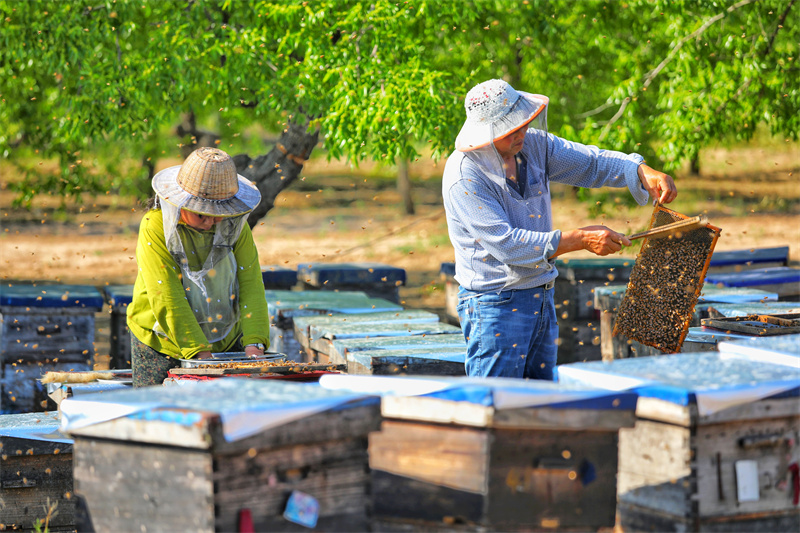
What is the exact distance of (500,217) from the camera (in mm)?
3400

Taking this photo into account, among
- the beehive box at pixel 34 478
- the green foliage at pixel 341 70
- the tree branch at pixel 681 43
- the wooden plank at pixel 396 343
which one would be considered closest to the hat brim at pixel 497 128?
the wooden plank at pixel 396 343

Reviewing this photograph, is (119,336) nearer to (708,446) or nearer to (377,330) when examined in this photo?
(377,330)

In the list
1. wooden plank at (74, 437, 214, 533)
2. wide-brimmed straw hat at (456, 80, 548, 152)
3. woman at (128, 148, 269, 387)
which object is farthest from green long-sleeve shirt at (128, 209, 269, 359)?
wooden plank at (74, 437, 214, 533)

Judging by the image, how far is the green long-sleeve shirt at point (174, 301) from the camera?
12.3ft

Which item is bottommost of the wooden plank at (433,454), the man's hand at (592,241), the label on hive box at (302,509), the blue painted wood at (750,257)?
the label on hive box at (302,509)

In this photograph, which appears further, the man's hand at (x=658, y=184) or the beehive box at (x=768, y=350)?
the man's hand at (x=658, y=184)

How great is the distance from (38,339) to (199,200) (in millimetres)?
2724

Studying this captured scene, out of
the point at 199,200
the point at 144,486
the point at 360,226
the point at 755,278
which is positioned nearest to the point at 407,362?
the point at 199,200

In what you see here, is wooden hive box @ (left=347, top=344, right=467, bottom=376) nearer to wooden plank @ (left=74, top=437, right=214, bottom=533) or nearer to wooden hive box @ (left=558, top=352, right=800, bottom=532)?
wooden hive box @ (left=558, top=352, right=800, bottom=532)

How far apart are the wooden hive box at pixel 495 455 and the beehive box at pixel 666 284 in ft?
4.58

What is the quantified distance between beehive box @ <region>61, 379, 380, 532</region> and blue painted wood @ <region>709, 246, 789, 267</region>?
5.34 meters

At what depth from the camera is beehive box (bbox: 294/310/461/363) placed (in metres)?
4.88

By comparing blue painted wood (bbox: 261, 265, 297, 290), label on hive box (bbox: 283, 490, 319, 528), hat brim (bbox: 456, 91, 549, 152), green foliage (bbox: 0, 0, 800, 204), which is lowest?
label on hive box (bbox: 283, 490, 319, 528)

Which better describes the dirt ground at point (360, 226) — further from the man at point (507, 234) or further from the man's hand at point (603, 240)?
the man's hand at point (603, 240)
